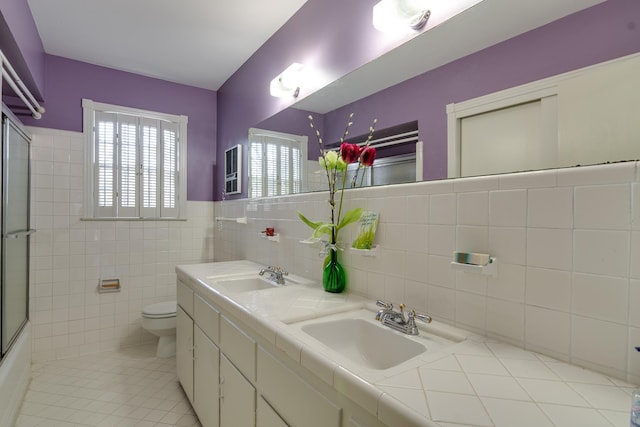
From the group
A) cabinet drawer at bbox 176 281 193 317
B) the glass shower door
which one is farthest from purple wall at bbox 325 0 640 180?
the glass shower door

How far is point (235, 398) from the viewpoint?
128cm

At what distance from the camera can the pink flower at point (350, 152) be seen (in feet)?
4.54

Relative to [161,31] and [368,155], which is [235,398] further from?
[161,31]

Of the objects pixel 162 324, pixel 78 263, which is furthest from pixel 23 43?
pixel 162 324

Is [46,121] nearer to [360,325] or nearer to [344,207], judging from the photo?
[344,207]

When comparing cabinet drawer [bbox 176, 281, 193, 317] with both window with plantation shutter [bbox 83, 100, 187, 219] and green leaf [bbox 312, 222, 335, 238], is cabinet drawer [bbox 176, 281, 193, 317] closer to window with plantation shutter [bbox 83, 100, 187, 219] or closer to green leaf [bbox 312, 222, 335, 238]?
green leaf [bbox 312, 222, 335, 238]

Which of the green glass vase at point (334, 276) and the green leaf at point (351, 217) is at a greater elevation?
the green leaf at point (351, 217)

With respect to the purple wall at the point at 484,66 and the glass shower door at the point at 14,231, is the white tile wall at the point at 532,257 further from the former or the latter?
the glass shower door at the point at 14,231

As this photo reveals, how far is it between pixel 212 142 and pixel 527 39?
2.98 metres

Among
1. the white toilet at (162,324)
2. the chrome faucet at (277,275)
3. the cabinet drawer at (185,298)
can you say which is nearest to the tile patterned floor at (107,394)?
the white toilet at (162,324)

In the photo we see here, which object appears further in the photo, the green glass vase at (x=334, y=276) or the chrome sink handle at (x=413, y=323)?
the green glass vase at (x=334, y=276)

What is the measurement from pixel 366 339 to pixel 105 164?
2.81 metres

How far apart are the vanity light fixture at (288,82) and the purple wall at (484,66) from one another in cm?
16

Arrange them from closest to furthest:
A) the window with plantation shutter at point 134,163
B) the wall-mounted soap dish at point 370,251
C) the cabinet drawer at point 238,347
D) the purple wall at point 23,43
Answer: the cabinet drawer at point 238,347
the wall-mounted soap dish at point 370,251
the purple wall at point 23,43
the window with plantation shutter at point 134,163
